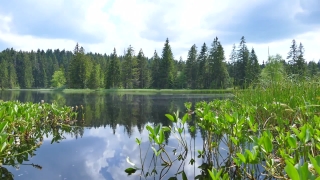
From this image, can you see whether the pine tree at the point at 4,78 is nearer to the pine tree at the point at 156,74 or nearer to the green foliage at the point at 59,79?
the green foliage at the point at 59,79

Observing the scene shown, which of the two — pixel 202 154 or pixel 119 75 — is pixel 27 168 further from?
pixel 119 75

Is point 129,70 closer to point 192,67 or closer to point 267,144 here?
point 192,67

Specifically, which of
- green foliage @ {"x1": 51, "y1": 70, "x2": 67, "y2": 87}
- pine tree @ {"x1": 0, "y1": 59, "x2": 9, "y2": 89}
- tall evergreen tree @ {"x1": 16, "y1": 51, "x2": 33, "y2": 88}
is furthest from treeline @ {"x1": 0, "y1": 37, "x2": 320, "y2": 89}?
tall evergreen tree @ {"x1": 16, "y1": 51, "x2": 33, "y2": 88}

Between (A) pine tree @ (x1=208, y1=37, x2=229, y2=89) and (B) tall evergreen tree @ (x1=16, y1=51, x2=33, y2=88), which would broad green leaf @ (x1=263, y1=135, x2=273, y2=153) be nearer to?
(A) pine tree @ (x1=208, y1=37, x2=229, y2=89)

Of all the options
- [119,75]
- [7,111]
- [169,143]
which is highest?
[119,75]

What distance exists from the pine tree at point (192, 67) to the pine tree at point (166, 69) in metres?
4.44

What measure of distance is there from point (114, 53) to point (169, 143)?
5468 cm

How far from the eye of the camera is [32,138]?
5.60 m

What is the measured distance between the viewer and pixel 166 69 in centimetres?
6000

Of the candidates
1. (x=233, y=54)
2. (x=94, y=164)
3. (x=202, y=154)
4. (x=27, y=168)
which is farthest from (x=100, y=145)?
(x=233, y=54)

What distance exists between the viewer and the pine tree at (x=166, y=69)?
196 feet

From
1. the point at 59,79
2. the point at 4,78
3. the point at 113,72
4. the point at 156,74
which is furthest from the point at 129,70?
the point at 4,78

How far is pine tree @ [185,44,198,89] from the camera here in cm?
6081

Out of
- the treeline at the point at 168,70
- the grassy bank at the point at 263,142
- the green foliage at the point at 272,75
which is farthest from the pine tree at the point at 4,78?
the grassy bank at the point at 263,142
